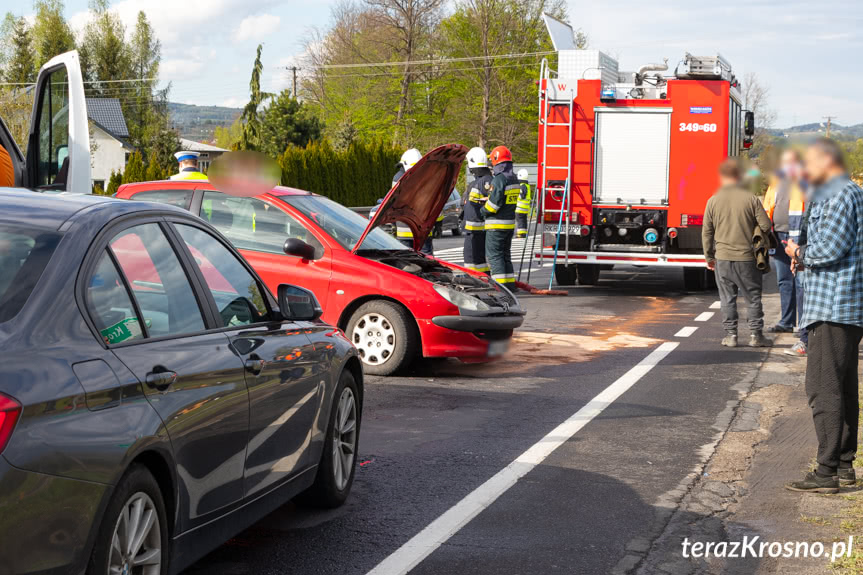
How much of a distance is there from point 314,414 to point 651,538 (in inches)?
64.2

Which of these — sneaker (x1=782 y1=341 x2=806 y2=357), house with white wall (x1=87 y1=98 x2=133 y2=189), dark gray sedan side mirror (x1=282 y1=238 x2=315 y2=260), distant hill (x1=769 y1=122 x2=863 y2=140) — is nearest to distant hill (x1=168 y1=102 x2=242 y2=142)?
house with white wall (x1=87 y1=98 x2=133 y2=189)

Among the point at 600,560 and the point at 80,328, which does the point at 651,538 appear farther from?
the point at 80,328

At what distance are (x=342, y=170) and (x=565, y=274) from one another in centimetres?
2291

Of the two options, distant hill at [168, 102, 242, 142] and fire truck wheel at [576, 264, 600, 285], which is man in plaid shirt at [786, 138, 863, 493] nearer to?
fire truck wheel at [576, 264, 600, 285]

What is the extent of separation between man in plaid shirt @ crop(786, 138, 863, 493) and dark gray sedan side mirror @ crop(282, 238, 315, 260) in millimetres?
4406

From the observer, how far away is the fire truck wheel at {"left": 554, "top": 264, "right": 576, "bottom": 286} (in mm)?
17859

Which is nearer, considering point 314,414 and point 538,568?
point 538,568

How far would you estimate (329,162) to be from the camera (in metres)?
39.0

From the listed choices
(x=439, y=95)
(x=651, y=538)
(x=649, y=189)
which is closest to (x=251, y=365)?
(x=651, y=538)

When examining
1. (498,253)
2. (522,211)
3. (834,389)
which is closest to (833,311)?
(834,389)

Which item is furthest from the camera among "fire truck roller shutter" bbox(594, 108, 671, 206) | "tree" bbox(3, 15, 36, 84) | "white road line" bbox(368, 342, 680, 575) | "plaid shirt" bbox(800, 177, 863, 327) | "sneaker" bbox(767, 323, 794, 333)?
"tree" bbox(3, 15, 36, 84)

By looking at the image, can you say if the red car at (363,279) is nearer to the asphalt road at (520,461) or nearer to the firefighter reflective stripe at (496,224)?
the asphalt road at (520,461)

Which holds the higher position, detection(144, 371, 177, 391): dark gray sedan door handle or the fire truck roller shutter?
the fire truck roller shutter

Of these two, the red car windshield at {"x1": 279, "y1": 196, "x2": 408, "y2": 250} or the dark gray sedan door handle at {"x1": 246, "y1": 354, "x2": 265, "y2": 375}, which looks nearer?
the dark gray sedan door handle at {"x1": 246, "y1": 354, "x2": 265, "y2": 375}
